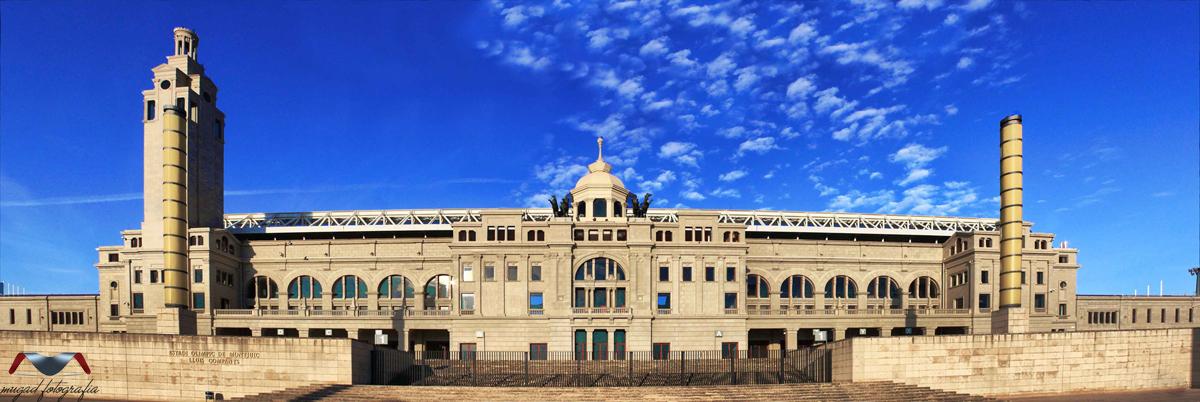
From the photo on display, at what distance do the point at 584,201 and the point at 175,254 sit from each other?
33868 millimetres

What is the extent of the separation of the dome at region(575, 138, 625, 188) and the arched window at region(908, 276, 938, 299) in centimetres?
3553

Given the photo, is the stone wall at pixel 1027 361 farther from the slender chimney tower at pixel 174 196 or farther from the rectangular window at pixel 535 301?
the slender chimney tower at pixel 174 196

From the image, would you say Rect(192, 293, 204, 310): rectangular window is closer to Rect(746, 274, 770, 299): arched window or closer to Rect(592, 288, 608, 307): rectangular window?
Rect(592, 288, 608, 307): rectangular window

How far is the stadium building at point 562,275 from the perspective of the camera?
59.4 metres

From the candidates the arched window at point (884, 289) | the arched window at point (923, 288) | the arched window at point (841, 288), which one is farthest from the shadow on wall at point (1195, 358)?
the arched window at point (841, 288)

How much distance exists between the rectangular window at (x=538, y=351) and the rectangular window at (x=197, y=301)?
3399 centimetres

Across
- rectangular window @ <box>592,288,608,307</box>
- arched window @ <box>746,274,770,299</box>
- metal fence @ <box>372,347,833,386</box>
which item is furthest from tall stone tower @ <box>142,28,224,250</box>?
arched window @ <box>746,274,770,299</box>

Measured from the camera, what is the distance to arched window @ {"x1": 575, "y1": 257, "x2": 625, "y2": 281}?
60.0 meters

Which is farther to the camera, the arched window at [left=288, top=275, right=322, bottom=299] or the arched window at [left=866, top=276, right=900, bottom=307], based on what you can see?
the arched window at [left=866, top=276, right=900, bottom=307]

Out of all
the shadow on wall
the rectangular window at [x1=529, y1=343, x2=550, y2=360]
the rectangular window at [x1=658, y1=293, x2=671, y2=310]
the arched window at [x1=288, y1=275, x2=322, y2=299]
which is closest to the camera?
the shadow on wall

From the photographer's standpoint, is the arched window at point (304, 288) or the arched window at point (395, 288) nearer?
the arched window at point (395, 288)

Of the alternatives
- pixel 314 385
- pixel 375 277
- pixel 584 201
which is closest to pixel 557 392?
pixel 314 385

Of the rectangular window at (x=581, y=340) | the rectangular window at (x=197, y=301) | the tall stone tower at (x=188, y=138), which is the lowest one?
the rectangular window at (x=581, y=340)

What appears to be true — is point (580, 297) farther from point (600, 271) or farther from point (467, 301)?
point (467, 301)
